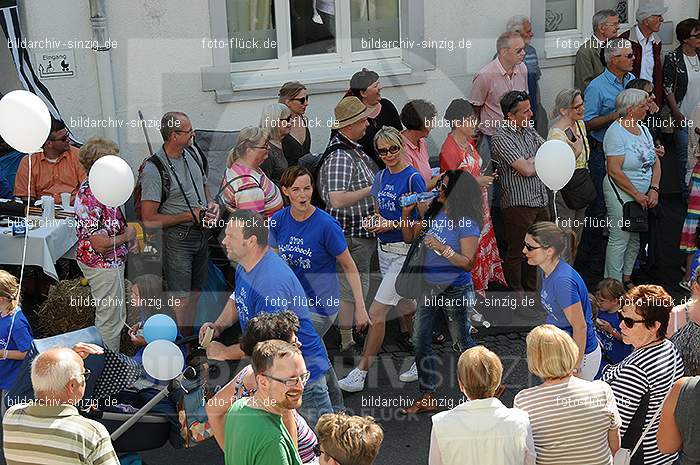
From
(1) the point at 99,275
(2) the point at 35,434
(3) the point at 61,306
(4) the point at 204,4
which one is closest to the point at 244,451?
(2) the point at 35,434

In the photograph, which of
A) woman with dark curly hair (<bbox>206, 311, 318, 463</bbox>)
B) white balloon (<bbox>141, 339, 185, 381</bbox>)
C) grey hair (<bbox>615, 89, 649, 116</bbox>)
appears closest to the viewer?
woman with dark curly hair (<bbox>206, 311, 318, 463</bbox>)

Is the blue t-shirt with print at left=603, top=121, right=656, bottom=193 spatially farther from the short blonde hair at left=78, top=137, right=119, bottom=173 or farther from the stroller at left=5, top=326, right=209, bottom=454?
the stroller at left=5, top=326, right=209, bottom=454

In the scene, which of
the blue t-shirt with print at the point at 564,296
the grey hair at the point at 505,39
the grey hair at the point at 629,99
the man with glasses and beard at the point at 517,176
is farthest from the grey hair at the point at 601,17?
the blue t-shirt with print at the point at 564,296

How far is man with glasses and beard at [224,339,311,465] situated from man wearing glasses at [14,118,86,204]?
425 cm

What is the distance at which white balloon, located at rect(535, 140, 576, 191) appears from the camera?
7098mm

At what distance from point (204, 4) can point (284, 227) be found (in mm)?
3377

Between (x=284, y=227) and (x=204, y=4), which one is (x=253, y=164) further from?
(x=204, y=4)

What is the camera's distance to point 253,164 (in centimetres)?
747

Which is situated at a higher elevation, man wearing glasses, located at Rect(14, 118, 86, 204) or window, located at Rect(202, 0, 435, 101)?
window, located at Rect(202, 0, 435, 101)

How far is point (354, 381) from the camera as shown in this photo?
711 centimetres

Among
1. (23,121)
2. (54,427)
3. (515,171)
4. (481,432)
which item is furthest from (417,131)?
(54,427)

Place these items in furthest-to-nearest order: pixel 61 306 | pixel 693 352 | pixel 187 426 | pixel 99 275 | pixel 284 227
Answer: pixel 61 306 → pixel 99 275 → pixel 284 227 → pixel 187 426 → pixel 693 352

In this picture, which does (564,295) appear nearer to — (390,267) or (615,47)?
(390,267)

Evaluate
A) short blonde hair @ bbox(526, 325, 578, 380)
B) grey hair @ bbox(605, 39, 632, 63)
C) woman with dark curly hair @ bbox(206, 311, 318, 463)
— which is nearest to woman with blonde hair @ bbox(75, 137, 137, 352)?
woman with dark curly hair @ bbox(206, 311, 318, 463)
